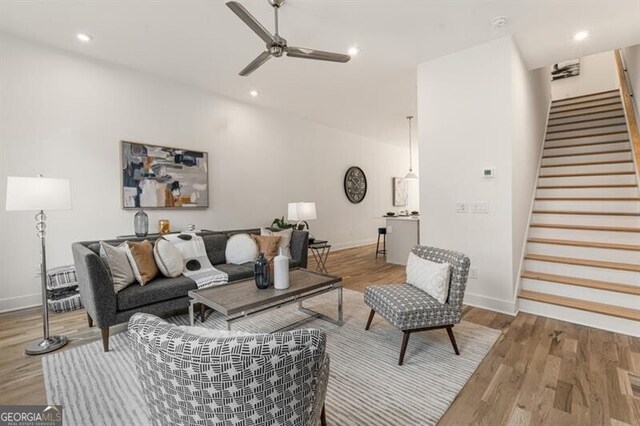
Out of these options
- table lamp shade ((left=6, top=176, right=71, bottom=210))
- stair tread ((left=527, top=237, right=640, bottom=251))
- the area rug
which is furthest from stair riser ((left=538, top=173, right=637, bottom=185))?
table lamp shade ((left=6, top=176, right=71, bottom=210))

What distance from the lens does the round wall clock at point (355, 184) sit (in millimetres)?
7062

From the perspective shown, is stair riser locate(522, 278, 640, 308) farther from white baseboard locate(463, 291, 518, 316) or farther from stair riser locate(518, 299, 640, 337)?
white baseboard locate(463, 291, 518, 316)

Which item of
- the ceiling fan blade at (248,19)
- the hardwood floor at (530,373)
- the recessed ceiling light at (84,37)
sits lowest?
the hardwood floor at (530,373)

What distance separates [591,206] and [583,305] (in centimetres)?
159

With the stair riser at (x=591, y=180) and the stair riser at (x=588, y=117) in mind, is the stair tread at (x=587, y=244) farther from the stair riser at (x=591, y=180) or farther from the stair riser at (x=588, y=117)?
the stair riser at (x=588, y=117)

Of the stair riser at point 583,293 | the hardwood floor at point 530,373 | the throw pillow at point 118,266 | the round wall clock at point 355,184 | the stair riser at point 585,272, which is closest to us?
the hardwood floor at point 530,373

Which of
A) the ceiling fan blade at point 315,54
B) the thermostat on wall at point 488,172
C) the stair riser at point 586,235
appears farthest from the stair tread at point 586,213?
the ceiling fan blade at point 315,54

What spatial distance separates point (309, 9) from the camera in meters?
2.60

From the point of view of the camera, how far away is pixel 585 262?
3.12m

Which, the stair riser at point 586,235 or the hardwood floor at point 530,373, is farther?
the stair riser at point 586,235

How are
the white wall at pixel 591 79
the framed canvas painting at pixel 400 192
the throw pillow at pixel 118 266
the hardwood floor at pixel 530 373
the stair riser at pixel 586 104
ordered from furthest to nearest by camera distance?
1. the framed canvas painting at pixel 400 192
2. the white wall at pixel 591 79
3. the stair riser at pixel 586 104
4. the throw pillow at pixel 118 266
5. the hardwood floor at pixel 530 373

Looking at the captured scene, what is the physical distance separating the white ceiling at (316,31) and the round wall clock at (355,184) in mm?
3015

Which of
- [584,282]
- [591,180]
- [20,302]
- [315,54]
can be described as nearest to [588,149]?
[591,180]

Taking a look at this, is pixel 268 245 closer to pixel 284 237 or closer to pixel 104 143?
pixel 284 237
